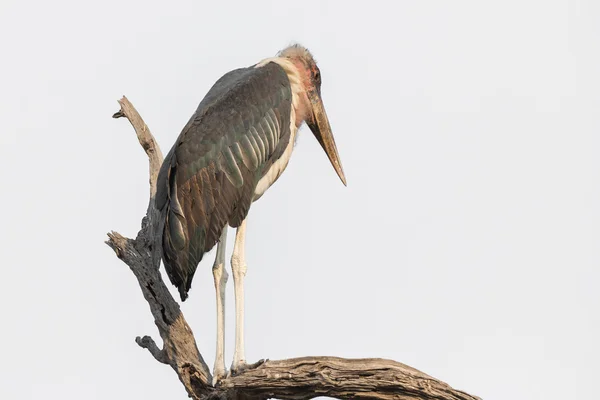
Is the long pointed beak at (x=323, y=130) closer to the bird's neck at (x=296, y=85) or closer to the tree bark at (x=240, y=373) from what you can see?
the bird's neck at (x=296, y=85)

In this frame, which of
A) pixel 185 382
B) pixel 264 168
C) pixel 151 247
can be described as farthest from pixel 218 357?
pixel 264 168

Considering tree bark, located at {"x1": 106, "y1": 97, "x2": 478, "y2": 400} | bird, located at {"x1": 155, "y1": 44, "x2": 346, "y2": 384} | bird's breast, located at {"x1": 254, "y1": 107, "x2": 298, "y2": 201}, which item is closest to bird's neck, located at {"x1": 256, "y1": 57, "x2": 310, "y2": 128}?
bird, located at {"x1": 155, "y1": 44, "x2": 346, "y2": 384}

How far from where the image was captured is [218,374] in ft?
28.9

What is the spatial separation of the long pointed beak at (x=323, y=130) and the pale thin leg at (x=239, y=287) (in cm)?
170

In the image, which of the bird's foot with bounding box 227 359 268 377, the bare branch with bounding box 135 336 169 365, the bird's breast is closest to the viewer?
the bird's foot with bounding box 227 359 268 377

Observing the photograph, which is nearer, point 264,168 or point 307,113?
point 264,168

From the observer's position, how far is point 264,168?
968 cm

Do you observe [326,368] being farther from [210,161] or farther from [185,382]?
[210,161]

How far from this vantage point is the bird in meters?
8.88

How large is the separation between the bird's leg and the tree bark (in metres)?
0.11

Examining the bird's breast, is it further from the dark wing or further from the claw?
the claw

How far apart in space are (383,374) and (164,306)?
2.12m

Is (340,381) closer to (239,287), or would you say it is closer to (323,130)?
(239,287)

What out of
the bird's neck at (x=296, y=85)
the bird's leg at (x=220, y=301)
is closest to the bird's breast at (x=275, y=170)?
the bird's neck at (x=296, y=85)
